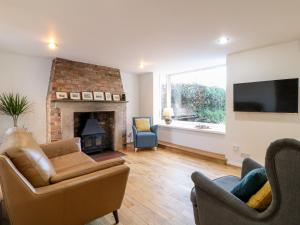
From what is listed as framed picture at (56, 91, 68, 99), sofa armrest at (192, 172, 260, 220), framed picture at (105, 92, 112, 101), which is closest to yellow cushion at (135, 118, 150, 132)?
framed picture at (105, 92, 112, 101)

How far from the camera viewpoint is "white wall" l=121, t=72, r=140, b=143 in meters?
5.54

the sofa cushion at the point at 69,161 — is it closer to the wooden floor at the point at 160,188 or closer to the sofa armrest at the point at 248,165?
the wooden floor at the point at 160,188

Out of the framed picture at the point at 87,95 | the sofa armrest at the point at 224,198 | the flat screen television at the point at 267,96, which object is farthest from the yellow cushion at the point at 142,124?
the sofa armrest at the point at 224,198

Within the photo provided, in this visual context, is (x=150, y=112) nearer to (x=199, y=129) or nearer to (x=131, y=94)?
(x=131, y=94)

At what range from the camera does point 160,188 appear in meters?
2.68

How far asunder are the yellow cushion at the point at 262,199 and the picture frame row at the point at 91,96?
12.8 feet

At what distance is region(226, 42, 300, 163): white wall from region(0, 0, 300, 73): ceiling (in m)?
0.22

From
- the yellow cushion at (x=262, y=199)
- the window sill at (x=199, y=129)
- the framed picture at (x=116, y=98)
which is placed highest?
the framed picture at (x=116, y=98)

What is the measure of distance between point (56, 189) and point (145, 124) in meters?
3.78

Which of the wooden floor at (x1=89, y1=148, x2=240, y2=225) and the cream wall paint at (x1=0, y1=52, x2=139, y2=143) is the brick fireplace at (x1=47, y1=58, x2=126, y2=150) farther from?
the wooden floor at (x1=89, y1=148, x2=240, y2=225)

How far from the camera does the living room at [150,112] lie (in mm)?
1363

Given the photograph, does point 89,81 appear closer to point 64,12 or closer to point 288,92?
point 64,12

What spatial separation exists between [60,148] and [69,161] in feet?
1.48

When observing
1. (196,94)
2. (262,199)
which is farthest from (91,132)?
(262,199)
